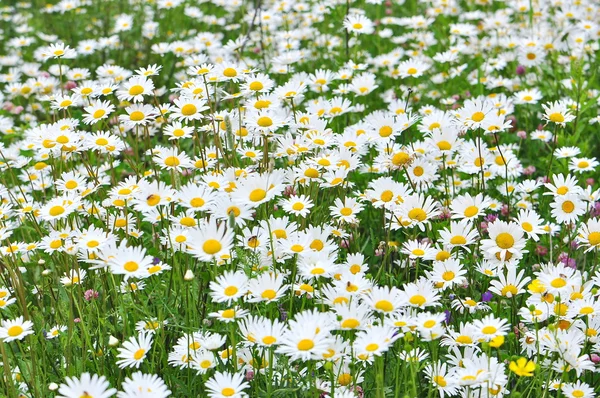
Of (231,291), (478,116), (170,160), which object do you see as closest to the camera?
(231,291)

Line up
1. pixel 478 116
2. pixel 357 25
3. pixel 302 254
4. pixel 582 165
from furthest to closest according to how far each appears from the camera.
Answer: pixel 357 25 < pixel 582 165 < pixel 478 116 < pixel 302 254

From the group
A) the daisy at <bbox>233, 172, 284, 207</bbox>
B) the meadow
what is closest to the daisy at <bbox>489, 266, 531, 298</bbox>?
the meadow

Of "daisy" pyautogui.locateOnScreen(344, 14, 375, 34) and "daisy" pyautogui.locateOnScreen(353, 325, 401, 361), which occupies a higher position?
"daisy" pyautogui.locateOnScreen(344, 14, 375, 34)

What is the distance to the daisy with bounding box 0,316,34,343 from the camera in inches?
95.2

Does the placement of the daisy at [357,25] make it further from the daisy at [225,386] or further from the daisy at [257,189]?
the daisy at [225,386]

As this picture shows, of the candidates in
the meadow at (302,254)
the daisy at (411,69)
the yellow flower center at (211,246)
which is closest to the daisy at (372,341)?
the meadow at (302,254)

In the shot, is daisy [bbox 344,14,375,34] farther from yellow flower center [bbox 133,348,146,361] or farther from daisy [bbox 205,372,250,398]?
daisy [bbox 205,372,250,398]

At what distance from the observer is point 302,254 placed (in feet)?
8.10

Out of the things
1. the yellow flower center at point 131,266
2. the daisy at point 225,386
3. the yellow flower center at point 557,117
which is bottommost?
the daisy at point 225,386

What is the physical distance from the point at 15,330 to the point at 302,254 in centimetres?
96

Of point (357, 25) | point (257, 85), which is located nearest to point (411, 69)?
point (357, 25)

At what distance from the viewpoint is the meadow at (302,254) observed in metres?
2.31

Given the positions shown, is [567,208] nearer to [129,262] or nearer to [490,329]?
[490,329]

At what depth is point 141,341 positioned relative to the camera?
2.37 metres
